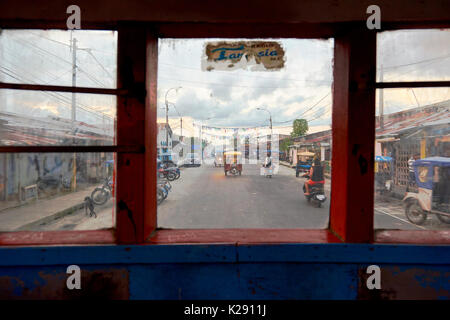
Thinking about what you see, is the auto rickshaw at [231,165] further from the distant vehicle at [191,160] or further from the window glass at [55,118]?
the window glass at [55,118]

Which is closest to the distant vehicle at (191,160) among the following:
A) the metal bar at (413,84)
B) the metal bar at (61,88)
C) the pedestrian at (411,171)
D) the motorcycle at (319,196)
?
the motorcycle at (319,196)

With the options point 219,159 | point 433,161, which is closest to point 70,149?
point 433,161

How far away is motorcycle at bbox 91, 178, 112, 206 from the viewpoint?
5.52 feet

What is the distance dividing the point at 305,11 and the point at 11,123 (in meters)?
2.16

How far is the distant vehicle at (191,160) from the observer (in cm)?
1942

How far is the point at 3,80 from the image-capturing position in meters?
1.60

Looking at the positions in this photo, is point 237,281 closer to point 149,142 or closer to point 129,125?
point 149,142

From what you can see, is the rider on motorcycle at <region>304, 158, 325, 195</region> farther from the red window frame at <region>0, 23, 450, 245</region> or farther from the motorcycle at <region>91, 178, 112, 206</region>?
the motorcycle at <region>91, 178, 112, 206</region>

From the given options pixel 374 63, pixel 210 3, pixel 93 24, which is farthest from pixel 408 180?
pixel 93 24

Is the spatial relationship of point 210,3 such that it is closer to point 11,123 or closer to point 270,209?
point 11,123

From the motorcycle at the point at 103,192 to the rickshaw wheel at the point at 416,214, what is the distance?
7.30 feet

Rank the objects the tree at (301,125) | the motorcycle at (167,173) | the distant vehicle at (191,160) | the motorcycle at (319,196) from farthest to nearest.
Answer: the distant vehicle at (191,160) → the motorcycle at (167,173) → the tree at (301,125) → the motorcycle at (319,196)

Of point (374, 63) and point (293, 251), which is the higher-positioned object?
point (374, 63)

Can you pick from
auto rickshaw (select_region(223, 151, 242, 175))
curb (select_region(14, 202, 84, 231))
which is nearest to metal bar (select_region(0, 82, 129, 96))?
curb (select_region(14, 202, 84, 231))
